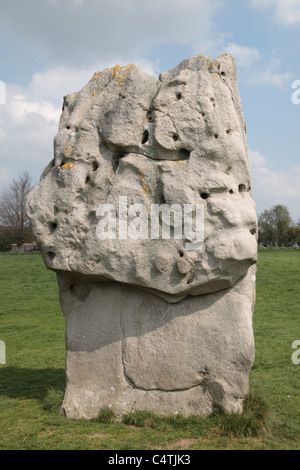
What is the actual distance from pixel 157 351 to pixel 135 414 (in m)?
0.82

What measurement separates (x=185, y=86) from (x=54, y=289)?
14.8 meters

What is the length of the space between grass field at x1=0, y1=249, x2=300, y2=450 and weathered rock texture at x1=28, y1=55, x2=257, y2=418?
0.88 feet

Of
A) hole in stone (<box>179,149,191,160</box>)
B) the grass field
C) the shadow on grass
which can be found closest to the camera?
the grass field

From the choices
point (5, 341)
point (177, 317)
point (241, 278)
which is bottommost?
point (5, 341)

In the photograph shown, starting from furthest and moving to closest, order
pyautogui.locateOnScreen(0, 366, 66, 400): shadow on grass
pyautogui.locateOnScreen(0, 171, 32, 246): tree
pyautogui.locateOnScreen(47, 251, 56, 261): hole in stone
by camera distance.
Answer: pyautogui.locateOnScreen(0, 171, 32, 246): tree → pyautogui.locateOnScreen(0, 366, 66, 400): shadow on grass → pyautogui.locateOnScreen(47, 251, 56, 261): hole in stone

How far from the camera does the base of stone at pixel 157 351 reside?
5.59 m

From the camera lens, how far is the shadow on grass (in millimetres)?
7298

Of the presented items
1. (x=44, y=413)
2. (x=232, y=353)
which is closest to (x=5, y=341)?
(x=44, y=413)

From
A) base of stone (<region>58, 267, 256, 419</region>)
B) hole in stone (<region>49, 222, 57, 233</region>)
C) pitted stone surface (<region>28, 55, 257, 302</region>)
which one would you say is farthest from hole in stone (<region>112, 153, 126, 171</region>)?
base of stone (<region>58, 267, 256, 419</region>)

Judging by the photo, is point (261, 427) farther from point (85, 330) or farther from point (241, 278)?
point (85, 330)

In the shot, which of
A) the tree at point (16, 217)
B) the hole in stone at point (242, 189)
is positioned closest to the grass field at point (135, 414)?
the hole in stone at point (242, 189)

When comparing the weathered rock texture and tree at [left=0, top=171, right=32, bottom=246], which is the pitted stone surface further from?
tree at [left=0, top=171, right=32, bottom=246]

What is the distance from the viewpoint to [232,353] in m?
5.56

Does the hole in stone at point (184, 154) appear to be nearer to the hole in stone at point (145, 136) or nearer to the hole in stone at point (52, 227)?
the hole in stone at point (145, 136)
